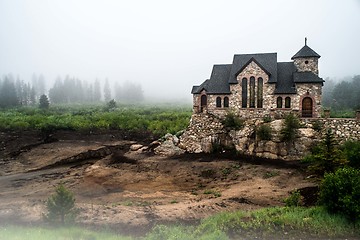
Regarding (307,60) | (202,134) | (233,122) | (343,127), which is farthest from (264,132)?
(307,60)

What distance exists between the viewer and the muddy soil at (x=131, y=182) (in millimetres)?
14945

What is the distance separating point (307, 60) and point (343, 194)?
787 inches

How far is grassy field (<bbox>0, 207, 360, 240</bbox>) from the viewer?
35.6ft

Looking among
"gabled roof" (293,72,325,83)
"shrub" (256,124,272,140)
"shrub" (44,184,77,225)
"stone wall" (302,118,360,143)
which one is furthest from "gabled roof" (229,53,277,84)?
"shrub" (44,184,77,225)

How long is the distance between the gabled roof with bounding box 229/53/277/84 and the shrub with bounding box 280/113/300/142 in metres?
5.24

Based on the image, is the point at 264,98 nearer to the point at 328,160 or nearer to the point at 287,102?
the point at 287,102

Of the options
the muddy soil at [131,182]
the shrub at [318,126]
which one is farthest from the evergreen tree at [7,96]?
the shrub at [318,126]

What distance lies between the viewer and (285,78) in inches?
1160

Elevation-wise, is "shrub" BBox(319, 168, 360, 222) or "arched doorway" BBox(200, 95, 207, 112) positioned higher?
"arched doorway" BBox(200, 95, 207, 112)

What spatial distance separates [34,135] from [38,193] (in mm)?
20800

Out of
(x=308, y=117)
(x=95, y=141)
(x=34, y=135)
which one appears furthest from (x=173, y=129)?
(x=34, y=135)

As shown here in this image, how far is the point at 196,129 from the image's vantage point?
99.7 feet

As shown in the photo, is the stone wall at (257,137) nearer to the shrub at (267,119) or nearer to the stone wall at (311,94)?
the shrub at (267,119)

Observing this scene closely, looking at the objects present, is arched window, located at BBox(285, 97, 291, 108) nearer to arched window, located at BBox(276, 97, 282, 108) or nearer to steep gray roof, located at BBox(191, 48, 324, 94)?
arched window, located at BBox(276, 97, 282, 108)
